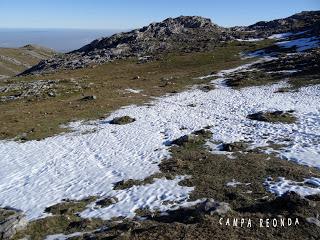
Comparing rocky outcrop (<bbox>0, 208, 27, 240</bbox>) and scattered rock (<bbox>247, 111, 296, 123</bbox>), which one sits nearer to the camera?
rocky outcrop (<bbox>0, 208, 27, 240</bbox>)

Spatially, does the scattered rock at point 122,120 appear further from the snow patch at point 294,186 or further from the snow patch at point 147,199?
the snow patch at point 294,186

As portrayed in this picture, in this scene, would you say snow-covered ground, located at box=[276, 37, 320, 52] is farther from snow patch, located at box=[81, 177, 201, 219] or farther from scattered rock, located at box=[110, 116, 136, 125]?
snow patch, located at box=[81, 177, 201, 219]

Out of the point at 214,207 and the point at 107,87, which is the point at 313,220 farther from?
the point at 107,87

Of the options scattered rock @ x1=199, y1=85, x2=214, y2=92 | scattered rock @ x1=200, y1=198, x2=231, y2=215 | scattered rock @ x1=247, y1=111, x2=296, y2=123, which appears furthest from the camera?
scattered rock @ x1=199, y1=85, x2=214, y2=92

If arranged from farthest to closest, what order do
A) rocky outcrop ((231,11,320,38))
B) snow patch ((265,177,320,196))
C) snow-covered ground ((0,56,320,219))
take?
rocky outcrop ((231,11,320,38)) < snow-covered ground ((0,56,320,219)) < snow patch ((265,177,320,196))

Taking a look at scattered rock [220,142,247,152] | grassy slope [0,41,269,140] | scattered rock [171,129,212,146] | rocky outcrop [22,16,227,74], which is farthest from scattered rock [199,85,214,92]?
rocky outcrop [22,16,227,74]

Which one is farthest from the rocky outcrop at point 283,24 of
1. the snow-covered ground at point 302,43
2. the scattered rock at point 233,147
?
the scattered rock at point 233,147

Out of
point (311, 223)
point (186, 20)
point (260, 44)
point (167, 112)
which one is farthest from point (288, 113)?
point (186, 20)
